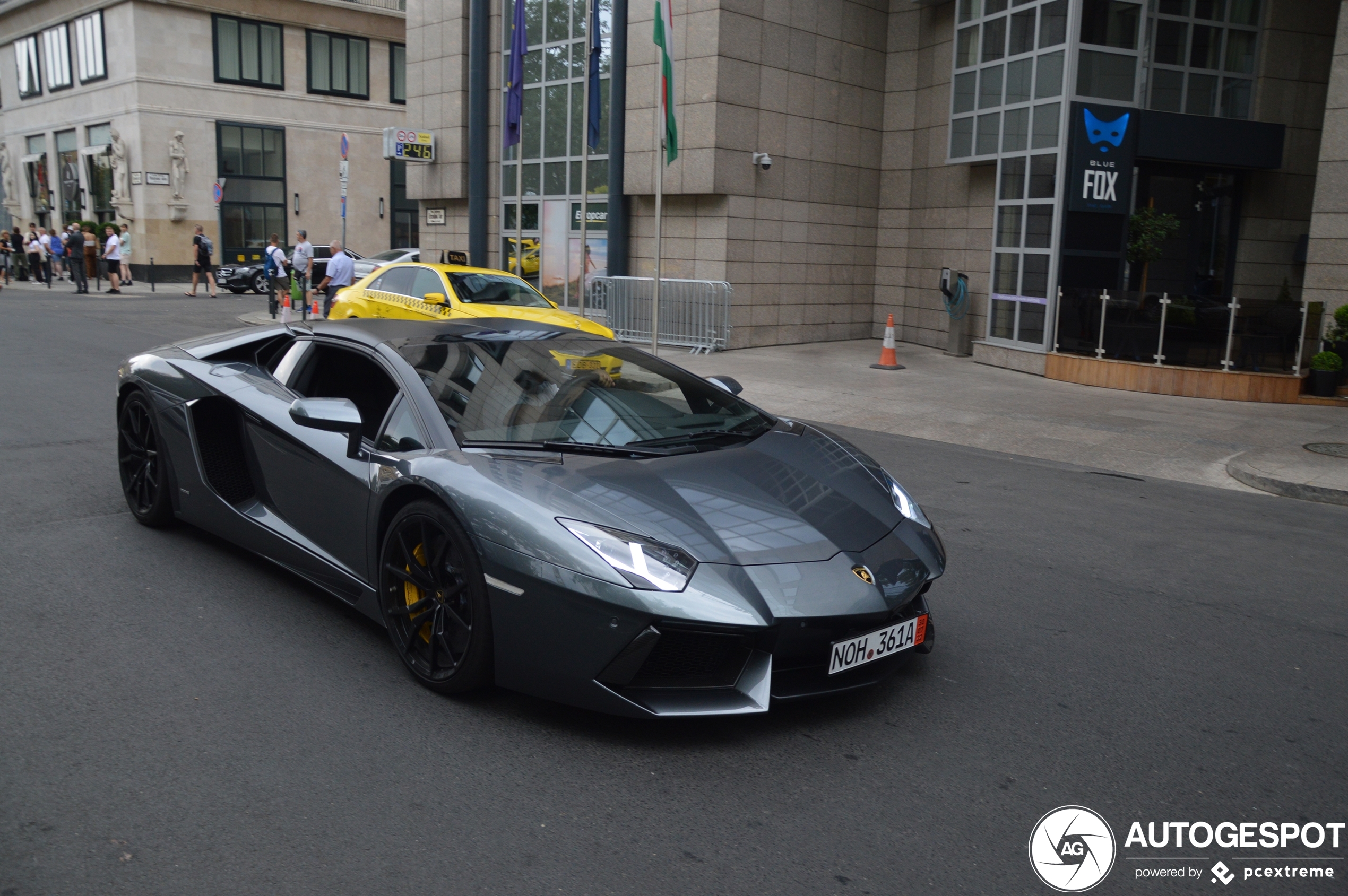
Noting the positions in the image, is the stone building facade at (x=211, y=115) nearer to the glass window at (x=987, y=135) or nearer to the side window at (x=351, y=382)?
the glass window at (x=987, y=135)

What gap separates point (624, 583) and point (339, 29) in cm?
4595

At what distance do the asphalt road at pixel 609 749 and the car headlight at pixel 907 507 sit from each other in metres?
0.59

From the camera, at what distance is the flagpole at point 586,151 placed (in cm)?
1952

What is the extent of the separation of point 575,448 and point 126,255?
3878 cm

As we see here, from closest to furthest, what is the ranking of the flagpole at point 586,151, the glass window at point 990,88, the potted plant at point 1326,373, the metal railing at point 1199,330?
the potted plant at point 1326,373
the metal railing at point 1199,330
the glass window at point 990,88
the flagpole at point 586,151

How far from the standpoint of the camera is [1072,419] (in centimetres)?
1238

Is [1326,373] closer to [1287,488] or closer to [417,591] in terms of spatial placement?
[1287,488]

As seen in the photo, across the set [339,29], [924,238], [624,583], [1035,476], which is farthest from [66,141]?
[624,583]

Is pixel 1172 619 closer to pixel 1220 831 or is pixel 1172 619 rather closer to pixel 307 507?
pixel 1220 831

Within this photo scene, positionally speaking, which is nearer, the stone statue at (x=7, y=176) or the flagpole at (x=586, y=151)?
the flagpole at (x=586, y=151)

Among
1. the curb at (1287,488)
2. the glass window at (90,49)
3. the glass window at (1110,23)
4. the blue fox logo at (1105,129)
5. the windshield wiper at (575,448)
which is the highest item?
the glass window at (90,49)

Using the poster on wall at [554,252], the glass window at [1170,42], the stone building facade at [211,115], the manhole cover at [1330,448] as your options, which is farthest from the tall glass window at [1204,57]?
the stone building facade at [211,115]

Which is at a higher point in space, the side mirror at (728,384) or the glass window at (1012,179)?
the glass window at (1012,179)

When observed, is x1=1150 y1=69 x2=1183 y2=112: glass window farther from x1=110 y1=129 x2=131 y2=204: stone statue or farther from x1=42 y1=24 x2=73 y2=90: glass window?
x1=42 y1=24 x2=73 y2=90: glass window
